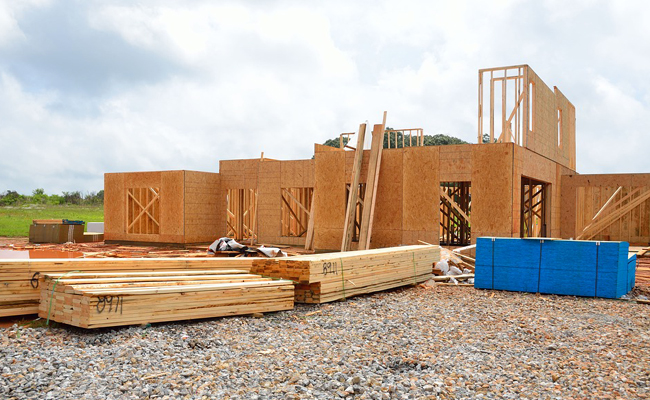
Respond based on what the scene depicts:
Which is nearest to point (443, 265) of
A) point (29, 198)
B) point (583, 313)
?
point (583, 313)

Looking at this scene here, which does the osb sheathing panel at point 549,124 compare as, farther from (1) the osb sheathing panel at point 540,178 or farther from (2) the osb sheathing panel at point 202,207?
(2) the osb sheathing panel at point 202,207

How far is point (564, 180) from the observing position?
2122 centimetres

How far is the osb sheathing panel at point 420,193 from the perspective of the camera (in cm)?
1614

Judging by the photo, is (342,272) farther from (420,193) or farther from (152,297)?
(420,193)

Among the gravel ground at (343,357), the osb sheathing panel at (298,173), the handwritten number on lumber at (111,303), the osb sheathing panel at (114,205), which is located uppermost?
the osb sheathing panel at (298,173)

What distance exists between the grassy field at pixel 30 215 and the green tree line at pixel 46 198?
2.10m

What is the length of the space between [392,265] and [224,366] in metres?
5.69

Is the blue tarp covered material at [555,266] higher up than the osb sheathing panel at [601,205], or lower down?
lower down

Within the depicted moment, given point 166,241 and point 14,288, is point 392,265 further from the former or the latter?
point 166,241

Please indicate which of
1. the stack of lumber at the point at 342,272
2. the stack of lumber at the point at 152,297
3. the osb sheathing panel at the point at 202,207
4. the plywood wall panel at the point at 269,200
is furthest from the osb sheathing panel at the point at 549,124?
the osb sheathing panel at the point at 202,207

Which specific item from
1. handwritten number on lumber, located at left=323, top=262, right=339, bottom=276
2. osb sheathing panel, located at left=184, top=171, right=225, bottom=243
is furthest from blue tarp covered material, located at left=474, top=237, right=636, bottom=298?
osb sheathing panel, located at left=184, top=171, right=225, bottom=243

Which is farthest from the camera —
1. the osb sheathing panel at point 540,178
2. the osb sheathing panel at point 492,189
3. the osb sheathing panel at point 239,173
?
the osb sheathing panel at point 239,173

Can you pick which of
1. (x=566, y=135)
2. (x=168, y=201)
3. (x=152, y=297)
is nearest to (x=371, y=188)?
(x=168, y=201)

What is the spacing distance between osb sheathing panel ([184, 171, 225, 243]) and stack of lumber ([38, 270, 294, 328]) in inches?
513
